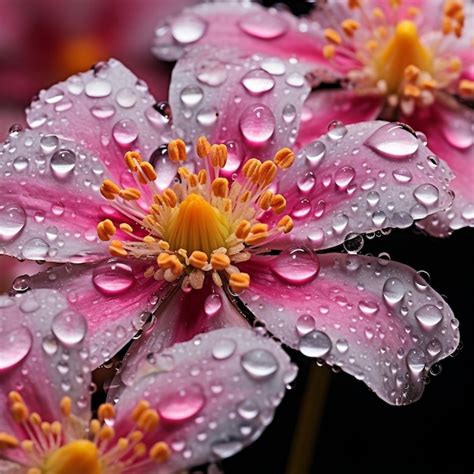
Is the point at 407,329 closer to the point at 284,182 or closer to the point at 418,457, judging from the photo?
the point at 284,182

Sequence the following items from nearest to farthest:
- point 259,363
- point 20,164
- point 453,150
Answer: point 259,363, point 20,164, point 453,150

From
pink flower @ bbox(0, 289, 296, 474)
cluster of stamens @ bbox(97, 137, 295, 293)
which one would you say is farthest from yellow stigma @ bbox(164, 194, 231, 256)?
pink flower @ bbox(0, 289, 296, 474)

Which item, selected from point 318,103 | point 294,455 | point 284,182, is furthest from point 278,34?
point 294,455

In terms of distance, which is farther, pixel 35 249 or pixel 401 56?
pixel 401 56

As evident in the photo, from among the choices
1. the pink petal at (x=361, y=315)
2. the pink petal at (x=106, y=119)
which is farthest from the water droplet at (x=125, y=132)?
the pink petal at (x=361, y=315)

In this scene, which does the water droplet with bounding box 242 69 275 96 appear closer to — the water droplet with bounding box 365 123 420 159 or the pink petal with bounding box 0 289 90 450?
the water droplet with bounding box 365 123 420 159

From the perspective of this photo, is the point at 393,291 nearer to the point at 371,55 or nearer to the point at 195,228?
the point at 195,228

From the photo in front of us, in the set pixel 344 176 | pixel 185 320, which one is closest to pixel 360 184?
pixel 344 176

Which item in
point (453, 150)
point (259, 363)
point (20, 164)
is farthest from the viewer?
point (453, 150)
